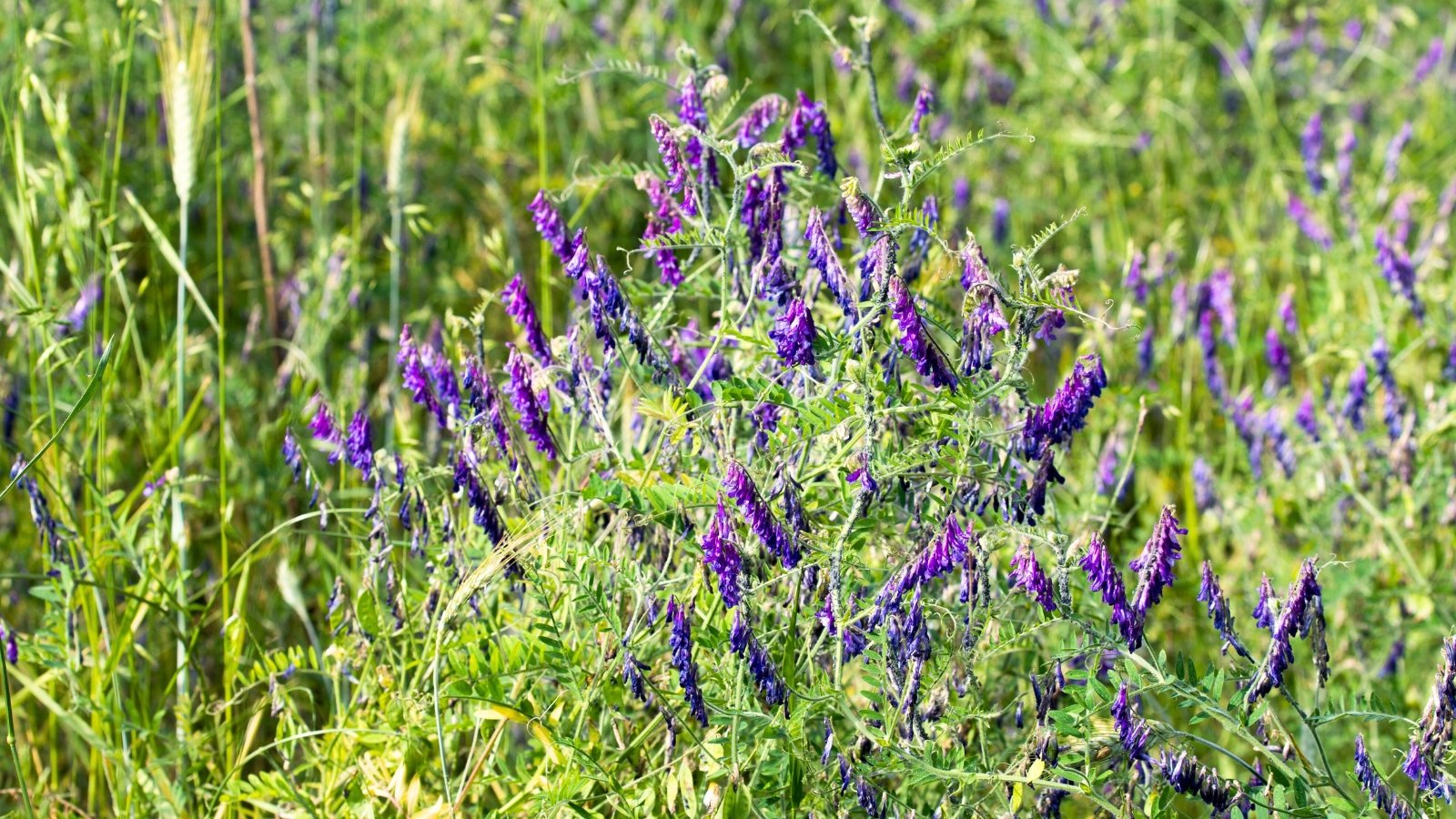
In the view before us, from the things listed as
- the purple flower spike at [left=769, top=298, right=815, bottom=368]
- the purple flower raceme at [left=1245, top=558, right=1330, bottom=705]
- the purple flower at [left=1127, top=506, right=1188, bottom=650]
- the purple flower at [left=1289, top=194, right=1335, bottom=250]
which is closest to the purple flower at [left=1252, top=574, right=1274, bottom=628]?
the purple flower raceme at [left=1245, top=558, right=1330, bottom=705]

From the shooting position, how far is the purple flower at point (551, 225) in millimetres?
1920

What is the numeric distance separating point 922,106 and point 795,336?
624mm

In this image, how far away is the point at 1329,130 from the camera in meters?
4.52

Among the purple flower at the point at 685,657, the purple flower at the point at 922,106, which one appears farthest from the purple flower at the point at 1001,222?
the purple flower at the point at 685,657

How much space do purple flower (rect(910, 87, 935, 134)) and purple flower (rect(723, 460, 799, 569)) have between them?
28.5 inches

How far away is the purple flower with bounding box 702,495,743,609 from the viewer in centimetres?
156

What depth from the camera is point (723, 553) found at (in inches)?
61.9

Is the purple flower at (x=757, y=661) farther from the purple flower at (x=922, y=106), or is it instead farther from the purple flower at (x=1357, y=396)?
the purple flower at (x=1357, y=396)

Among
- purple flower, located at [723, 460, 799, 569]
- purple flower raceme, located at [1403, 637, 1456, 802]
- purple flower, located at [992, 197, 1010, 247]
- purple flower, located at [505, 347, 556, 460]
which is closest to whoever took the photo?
purple flower, located at [723, 460, 799, 569]

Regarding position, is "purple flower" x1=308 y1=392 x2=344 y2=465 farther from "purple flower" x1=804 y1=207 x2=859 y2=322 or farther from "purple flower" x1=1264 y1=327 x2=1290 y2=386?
"purple flower" x1=1264 y1=327 x2=1290 y2=386

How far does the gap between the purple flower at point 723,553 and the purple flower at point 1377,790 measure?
0.72 m

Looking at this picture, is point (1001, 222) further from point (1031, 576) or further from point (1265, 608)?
point (1031, 576)

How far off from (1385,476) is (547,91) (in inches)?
84.3

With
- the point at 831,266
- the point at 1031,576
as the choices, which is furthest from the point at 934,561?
the point at 831,266
